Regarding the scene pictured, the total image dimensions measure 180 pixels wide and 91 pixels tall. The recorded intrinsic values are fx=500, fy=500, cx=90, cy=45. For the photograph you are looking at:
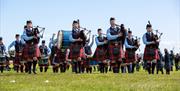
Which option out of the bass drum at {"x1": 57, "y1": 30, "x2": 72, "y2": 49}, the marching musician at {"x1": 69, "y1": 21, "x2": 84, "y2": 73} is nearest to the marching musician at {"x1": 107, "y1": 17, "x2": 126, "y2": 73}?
the marching musician at {"x1": 69, "y1": 21, "x2": 84, "y2": 73}

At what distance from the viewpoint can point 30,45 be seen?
59.7 ft

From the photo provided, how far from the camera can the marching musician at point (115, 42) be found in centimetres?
1838

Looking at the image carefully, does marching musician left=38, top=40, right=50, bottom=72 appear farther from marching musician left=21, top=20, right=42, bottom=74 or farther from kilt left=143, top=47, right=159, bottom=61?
kilt left=143, top=47, right=159, bottom=61

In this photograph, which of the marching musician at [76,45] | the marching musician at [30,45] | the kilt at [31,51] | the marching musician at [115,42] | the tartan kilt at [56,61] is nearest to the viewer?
the marching musician at [30,45]

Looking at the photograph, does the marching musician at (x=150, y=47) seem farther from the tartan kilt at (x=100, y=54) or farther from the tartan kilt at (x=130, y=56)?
the tartan kilt at (x=100, y=54)

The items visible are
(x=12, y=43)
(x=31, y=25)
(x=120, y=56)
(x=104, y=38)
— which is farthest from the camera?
(x=12, y=43)

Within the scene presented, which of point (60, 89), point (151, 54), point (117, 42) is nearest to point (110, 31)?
point (117, 42)

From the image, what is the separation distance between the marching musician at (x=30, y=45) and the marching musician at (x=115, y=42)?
2649 mm

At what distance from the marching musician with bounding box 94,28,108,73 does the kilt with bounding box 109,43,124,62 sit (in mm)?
1049

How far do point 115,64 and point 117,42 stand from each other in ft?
3.07

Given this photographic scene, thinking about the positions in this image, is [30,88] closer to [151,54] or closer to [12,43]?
[151,54]

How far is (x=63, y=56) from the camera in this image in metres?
24.9

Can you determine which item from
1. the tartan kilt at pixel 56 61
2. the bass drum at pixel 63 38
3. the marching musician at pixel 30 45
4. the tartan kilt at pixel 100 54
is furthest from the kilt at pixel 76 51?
the tartan kilt at pixel 56 61

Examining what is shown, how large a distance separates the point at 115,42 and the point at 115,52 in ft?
1.29
